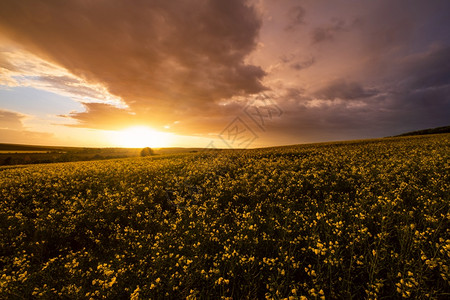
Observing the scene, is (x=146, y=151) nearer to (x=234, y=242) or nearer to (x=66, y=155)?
(x=66, y=155)

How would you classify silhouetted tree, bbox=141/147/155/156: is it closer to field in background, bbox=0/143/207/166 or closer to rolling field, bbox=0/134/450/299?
field in background, bbox=0/143/207/166

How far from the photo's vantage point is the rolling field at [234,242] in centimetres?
356

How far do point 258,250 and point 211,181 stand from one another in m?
6.31

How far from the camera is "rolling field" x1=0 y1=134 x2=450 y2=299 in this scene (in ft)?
11.7

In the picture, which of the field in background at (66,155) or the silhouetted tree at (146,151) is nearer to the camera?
the field in background at (66,155)

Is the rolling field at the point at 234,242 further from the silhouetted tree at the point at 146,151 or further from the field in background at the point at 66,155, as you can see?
the field in background at the point at 66,155

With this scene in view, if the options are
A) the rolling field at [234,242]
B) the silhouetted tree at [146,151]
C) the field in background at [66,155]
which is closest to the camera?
the rolling field at [234,242]

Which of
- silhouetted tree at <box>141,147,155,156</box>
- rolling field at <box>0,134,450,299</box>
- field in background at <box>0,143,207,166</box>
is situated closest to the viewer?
rolling field at <box>0,134,450,299</box>

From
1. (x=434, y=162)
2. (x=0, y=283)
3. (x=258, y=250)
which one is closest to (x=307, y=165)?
(x=434, y=162)

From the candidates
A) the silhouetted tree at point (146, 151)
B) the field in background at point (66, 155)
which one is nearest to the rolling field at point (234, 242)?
the silhouetted tree at point (146, 151)

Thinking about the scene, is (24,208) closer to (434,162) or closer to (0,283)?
(0,283)

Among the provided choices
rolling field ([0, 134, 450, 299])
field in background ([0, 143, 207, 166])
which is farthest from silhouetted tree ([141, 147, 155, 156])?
rolling field ([0, 134, 450, 299])

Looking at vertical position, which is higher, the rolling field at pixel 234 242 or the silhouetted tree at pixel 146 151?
the silhouetted tree at pixel 146 151

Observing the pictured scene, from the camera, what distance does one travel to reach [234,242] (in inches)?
187
